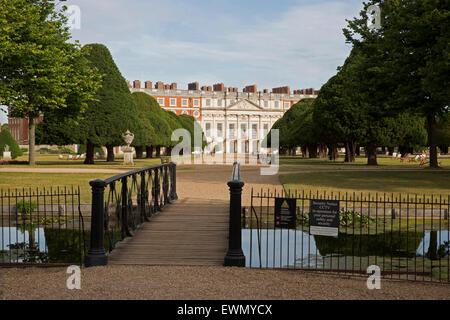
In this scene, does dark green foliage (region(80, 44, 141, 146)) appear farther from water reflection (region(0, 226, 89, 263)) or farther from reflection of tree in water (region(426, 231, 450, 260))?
reflection of tree in water (region(426, 231, 450, 260))

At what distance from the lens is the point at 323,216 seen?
300 inches

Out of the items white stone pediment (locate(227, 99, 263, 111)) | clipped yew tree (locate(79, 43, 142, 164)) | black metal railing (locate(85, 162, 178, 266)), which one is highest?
white stone pediment (locate(227, 99, 263, 111))

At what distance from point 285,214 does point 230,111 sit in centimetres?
11823

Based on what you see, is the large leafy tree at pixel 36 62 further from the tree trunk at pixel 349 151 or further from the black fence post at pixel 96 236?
the tree trunk at pixel 349 151

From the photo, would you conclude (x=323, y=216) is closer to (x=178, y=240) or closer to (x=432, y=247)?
(x=178, y=240)

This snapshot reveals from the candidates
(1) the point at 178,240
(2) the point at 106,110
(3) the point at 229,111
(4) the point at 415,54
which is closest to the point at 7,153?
(2) the point at 106,110

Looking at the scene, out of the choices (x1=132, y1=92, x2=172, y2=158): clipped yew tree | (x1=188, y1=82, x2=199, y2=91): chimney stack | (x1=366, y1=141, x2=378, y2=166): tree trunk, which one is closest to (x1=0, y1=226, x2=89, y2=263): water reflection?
(x1=366, y1=141, x2=378, y2=166): tree trunk

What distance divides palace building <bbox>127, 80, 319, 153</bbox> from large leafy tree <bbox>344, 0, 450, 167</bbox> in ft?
308

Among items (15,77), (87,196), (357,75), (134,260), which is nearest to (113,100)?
(15,77)

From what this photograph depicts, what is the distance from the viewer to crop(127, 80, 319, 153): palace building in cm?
12256

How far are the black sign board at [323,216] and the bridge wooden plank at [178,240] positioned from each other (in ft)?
4.94

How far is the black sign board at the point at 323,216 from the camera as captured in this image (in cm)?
752

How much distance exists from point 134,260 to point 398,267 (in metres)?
4.02

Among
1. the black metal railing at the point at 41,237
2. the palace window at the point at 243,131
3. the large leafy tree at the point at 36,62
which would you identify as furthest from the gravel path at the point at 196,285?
the palace window at the point at 243,131
